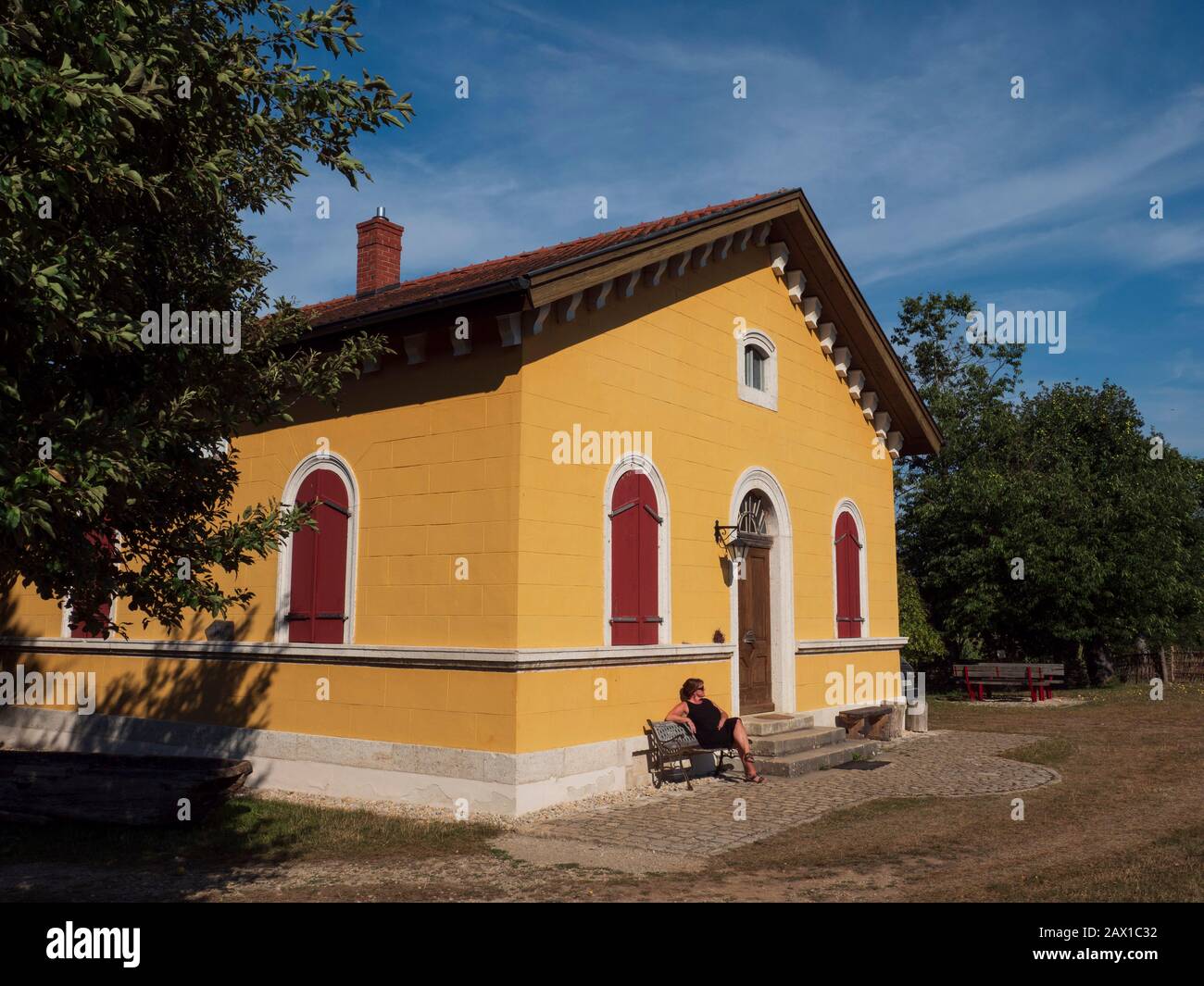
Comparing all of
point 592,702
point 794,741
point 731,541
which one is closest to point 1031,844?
point 592,702

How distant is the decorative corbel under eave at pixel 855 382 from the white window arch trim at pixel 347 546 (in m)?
8.65

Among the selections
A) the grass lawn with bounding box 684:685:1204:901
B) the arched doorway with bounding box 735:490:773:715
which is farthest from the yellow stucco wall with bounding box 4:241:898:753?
the grass lawn with bounding box 684:685:1204:901

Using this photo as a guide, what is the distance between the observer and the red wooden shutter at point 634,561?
10844 millimetres

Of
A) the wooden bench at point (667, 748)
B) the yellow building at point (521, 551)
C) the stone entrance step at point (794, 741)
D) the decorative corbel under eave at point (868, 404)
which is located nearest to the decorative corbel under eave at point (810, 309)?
the yellow building at point (521, 551)

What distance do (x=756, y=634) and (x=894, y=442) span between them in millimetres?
5805

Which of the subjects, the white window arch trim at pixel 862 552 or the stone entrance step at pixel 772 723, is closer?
the stone entrance step at pixel 772 723

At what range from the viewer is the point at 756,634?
13602mm

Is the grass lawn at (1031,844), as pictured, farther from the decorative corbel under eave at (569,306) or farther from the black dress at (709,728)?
the decorative corbel under eave at (569,306)

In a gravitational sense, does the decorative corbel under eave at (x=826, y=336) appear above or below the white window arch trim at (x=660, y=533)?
above

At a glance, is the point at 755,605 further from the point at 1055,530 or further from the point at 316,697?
the point at 1055,530

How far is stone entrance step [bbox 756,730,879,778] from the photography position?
455 inches
